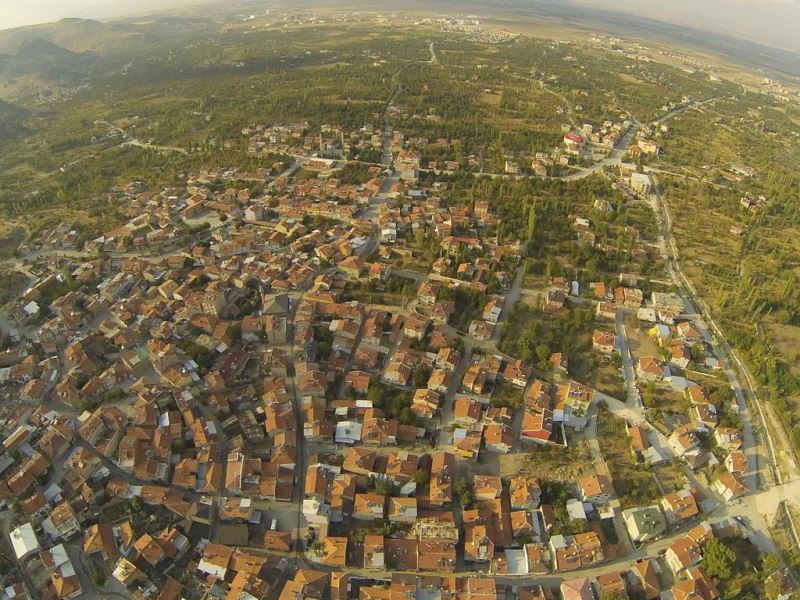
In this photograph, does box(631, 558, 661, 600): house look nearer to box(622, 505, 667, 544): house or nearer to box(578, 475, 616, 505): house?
box(622, 505, 667, 544): house

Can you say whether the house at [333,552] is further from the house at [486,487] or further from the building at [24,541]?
the building at [24,541]

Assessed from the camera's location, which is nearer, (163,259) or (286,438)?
(286,438)

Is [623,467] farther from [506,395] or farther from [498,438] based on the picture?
[506,395]

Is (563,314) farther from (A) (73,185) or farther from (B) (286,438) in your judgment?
(A) (73,185)

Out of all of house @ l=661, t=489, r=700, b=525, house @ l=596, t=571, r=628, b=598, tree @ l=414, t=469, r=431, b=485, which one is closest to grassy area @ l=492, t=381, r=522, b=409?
tree @ l=414, t=469, r=431, b=485

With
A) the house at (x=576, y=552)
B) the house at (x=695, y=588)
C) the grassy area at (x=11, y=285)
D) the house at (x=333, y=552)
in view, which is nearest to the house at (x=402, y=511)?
the house at (x=333, y=552)

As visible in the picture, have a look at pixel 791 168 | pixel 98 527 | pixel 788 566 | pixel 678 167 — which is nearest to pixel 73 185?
pixel 98 527

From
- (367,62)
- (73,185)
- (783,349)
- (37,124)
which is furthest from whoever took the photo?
(367,62)
